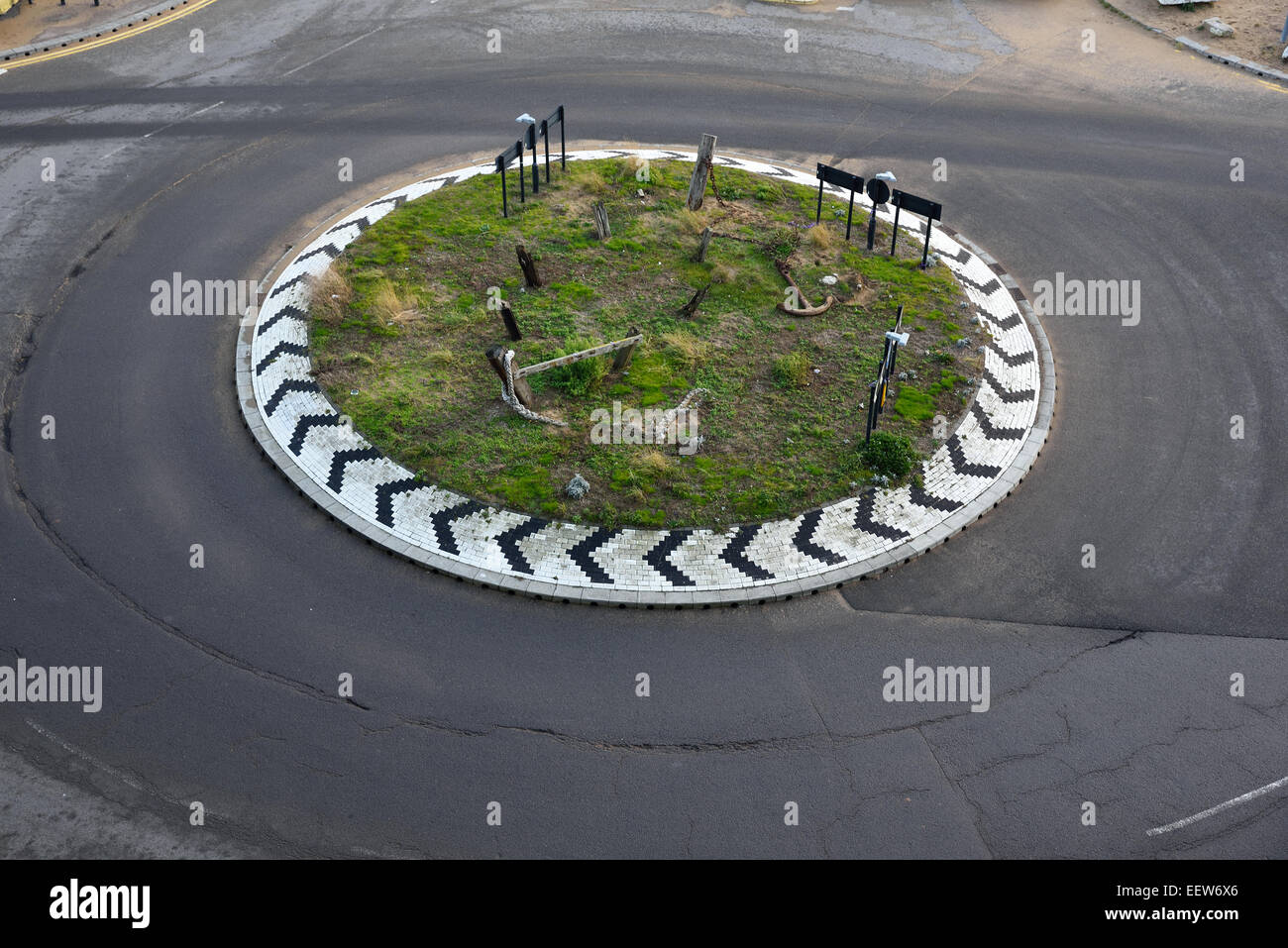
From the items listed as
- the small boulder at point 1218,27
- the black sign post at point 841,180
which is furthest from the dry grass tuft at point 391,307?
the small boulder at point 1218,27

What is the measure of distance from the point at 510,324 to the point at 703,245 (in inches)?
192

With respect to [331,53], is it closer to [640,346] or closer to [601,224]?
[601,224]

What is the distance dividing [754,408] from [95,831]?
38.7 feet

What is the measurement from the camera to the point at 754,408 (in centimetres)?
1852

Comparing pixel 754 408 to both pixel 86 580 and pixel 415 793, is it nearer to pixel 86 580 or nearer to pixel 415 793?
pixel 415 793

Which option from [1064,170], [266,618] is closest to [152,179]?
[266,618]

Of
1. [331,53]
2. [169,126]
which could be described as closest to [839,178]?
[331,53]

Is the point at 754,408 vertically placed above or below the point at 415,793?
above

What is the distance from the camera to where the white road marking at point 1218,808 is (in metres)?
12.7

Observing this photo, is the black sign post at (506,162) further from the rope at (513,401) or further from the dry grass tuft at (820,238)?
the dry grass tuft at (820,238)

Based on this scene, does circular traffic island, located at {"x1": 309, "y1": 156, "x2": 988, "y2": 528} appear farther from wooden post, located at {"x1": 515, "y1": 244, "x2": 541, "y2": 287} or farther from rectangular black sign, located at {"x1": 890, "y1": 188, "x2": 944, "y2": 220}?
rectangular black sign, located at {"x1": 890, "y1": 188, "x2": 944, "y2": 220}
